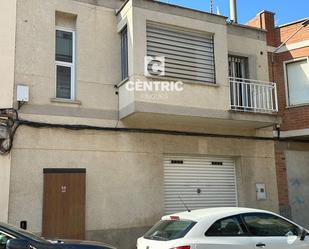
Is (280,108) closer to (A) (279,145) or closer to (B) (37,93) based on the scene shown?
(A) (279,145)

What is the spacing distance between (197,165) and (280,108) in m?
3.74

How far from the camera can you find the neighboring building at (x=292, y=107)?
13625 millimetres

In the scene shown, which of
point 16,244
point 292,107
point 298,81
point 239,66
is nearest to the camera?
point 16,244

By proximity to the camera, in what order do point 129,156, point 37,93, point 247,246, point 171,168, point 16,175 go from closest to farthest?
point 247,246 < point 16,175 < point 37,93 < point 129,156 < point 171,168

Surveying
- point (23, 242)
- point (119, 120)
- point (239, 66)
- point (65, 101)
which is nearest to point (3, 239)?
point (23, 242)

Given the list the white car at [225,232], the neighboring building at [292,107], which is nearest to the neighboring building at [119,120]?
the neighboring building at [292,107]

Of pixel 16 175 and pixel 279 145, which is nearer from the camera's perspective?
pixel 16 175

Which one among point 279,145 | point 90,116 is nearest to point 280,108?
point 279,145

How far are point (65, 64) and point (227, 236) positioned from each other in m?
6.45

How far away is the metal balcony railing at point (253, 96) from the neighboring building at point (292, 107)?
1119mm

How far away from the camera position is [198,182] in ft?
40.4

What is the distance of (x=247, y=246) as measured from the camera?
22.2 ft

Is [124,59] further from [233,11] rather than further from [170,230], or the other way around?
[233,11]

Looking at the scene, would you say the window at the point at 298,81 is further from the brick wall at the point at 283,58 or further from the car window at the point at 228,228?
the car window at the point at 228,228
